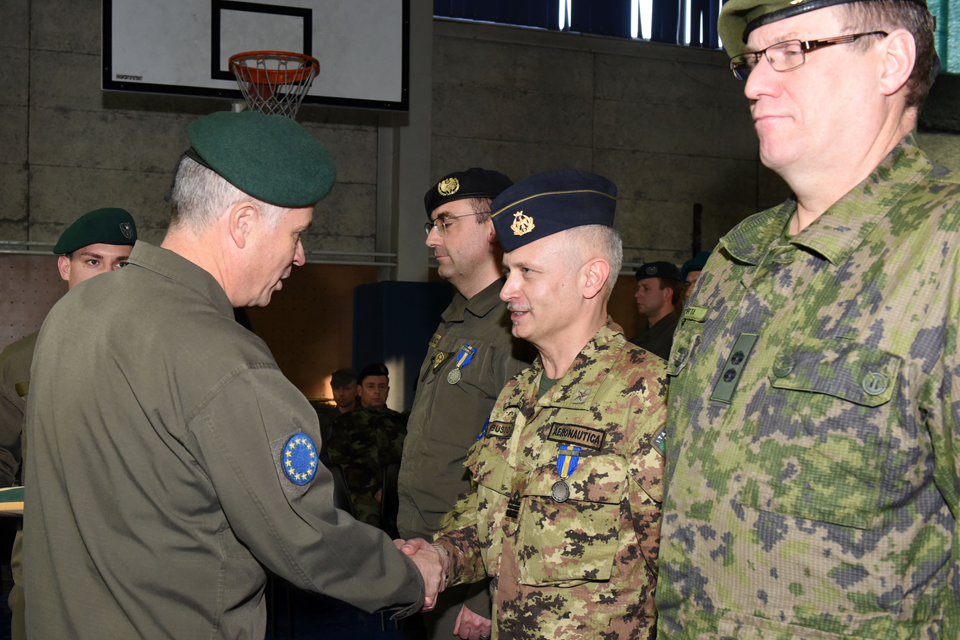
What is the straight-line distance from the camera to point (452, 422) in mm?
2387

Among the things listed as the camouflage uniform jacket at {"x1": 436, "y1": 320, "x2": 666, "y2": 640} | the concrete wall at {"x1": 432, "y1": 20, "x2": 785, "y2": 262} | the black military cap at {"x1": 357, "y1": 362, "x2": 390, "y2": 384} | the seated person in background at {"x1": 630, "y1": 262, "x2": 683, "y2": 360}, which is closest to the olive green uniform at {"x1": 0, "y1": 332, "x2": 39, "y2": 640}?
the camouflage uniform jacket at {"x1": 436, "y1": 320, "x2": 666, "y2": 640}

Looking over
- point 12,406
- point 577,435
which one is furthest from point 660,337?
point 12,406

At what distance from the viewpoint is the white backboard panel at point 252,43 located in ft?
16.8

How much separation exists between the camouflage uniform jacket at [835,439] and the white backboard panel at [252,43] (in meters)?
4.74

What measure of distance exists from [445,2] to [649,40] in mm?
2305

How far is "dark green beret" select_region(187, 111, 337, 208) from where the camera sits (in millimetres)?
1376

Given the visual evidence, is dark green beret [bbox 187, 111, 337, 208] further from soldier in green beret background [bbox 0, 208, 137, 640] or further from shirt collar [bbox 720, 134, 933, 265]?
soldier in green beret background [bbox 0, 208, 137, 640]

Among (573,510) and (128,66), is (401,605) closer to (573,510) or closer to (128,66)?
(573,510)

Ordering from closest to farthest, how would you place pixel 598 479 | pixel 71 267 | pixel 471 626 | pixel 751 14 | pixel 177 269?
pixel 751 14
pixel 177 269
pixel 598 479
pixel 471 626
pixel 71 267

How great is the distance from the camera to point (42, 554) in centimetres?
131

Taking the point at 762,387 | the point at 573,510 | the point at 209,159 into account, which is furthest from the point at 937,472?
the point at 209,159

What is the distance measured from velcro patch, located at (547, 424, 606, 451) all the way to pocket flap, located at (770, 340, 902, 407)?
60 centimetres

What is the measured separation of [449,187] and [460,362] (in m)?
0.70

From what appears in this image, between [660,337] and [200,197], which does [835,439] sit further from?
[660,337]
